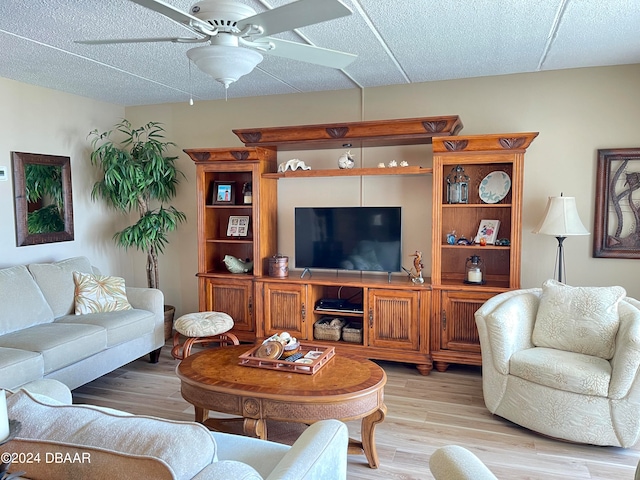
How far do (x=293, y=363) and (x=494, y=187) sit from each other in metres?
2.41

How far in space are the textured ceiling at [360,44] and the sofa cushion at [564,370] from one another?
6.68 feet

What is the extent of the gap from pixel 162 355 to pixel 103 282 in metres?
0.93

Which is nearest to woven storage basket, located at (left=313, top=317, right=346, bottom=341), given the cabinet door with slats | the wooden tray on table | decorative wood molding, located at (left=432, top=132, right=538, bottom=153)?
the cabinet door with slats

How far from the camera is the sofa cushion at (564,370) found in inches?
113

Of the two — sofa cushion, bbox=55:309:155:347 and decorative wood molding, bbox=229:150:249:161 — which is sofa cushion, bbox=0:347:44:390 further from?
decorative wood molding, bbox=229:150:249:161

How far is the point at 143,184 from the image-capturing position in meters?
4.82

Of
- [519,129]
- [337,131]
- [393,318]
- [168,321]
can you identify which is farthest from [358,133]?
[168,321]

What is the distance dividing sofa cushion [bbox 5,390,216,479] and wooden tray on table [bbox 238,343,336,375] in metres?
1.58

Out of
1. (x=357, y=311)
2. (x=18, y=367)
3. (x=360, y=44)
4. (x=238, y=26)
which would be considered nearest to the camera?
(x=238, y=26)

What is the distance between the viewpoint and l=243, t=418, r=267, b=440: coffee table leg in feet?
8.41

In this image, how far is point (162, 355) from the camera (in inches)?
→ 185

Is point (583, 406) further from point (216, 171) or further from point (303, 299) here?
point (216, 171)

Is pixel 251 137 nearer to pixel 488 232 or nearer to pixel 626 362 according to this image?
pixel 488 232

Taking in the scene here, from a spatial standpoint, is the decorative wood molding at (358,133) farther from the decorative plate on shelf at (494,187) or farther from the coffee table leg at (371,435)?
the coffee table leg at (371,435)
